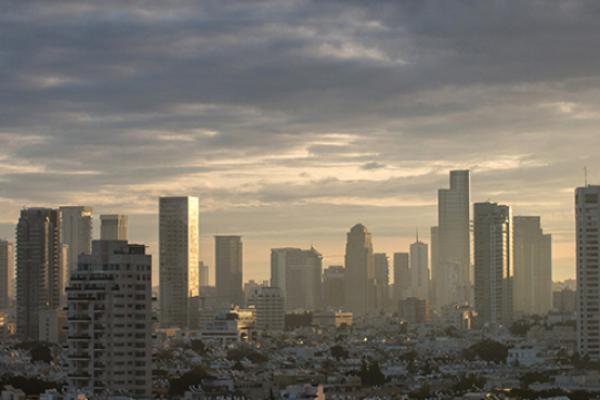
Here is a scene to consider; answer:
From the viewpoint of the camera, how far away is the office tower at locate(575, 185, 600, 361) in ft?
620

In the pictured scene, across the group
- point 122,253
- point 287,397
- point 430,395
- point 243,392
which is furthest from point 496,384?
point 287,397

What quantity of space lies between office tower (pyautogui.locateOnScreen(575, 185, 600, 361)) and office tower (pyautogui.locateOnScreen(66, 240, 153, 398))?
8309cm

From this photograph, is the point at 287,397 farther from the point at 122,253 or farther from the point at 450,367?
the point at 450,367

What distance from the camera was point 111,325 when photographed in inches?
4390

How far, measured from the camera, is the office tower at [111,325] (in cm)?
11088

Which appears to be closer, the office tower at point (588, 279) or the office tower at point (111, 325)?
the office tower at point (111, 325)

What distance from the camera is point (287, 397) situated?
3804 inches

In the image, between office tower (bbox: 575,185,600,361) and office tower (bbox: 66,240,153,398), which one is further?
office tower (bbox: 575,185,600,361)

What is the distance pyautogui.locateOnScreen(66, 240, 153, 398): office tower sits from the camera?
111 metres

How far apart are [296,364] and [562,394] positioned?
2510 inches

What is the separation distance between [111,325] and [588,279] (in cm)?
8835

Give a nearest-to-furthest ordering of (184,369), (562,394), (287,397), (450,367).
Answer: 1. (287,397)
2. (562,394)
3. (184,369)
4. (450,367)

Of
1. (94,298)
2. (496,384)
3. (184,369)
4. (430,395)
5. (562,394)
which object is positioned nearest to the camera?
(94,298)

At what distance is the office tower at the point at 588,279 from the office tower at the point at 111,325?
273 ft
